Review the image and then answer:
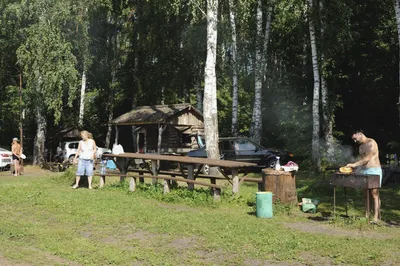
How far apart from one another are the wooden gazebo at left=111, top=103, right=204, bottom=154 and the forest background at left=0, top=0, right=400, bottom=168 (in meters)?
2.76

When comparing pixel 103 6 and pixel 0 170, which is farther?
pixel 103 6

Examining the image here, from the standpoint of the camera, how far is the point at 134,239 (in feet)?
23.2

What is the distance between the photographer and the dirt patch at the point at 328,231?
24.6 ft

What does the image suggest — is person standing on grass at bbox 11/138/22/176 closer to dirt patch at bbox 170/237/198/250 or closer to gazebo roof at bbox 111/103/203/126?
gazebo roof at bbox 111/103/203/126

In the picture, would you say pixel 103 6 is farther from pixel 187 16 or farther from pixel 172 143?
pixel 172 143

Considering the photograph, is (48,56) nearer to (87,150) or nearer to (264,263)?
(87,150)

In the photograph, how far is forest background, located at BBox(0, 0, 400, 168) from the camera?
22.5m

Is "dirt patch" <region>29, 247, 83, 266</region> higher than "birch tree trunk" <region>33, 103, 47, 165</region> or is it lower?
lower

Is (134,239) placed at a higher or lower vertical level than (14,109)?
lower

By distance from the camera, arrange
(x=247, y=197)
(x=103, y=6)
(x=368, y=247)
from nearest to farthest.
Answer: (x=368, y=247), (x=247, y=197), (x=103, y=6)

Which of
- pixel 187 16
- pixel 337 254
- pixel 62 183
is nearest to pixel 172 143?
pixel 187 16

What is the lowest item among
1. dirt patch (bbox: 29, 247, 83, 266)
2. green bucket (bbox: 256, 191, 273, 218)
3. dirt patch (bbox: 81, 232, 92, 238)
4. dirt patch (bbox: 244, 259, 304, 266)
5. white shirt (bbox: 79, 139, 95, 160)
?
dirt patch (bbox: 244, 259, 304, 266)

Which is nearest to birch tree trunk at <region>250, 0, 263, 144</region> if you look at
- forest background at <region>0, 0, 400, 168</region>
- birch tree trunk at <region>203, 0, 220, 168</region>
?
forest background at <region>0, 0, 400, 168</region>

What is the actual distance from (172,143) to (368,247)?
22.1 metres
